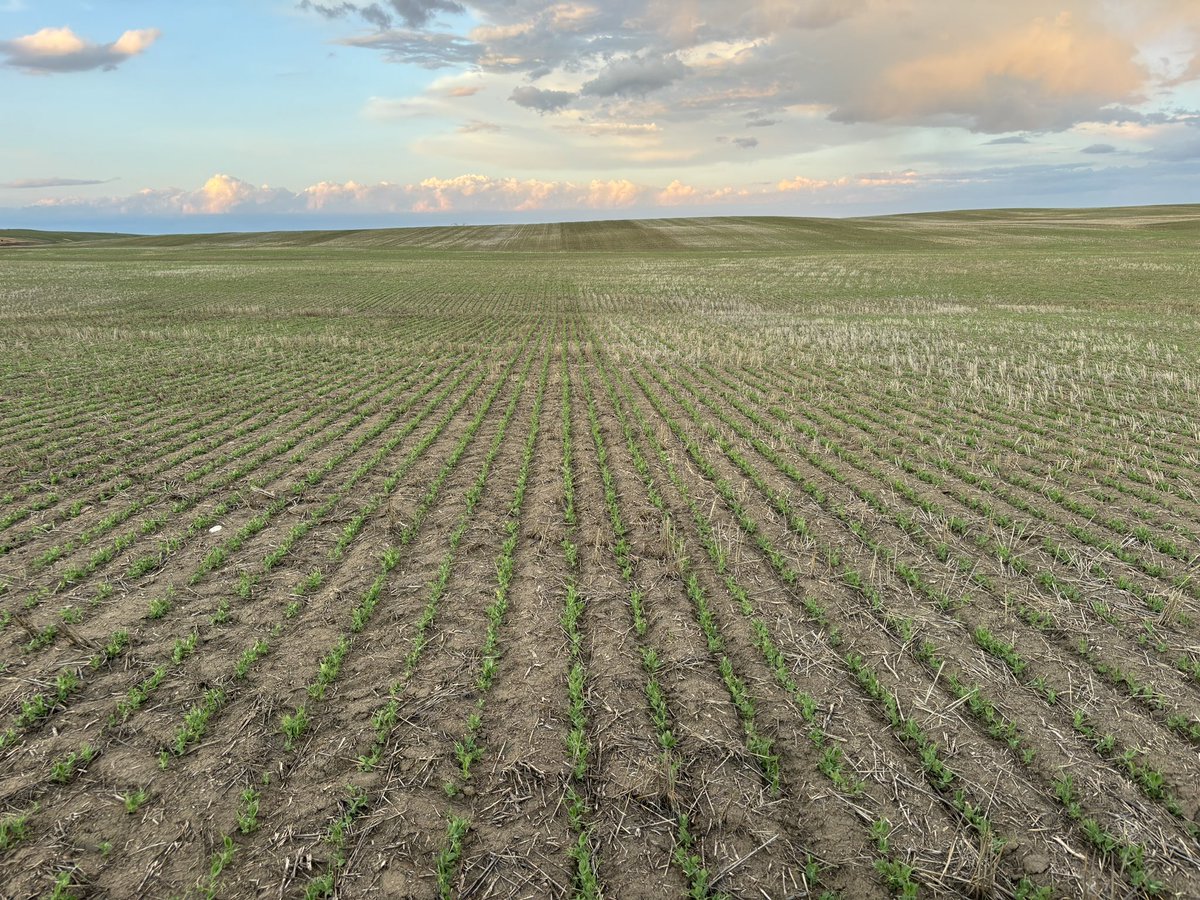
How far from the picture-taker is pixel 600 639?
6895 millimetres

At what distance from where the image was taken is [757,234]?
112 meters

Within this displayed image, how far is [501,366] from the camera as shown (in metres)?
22.3

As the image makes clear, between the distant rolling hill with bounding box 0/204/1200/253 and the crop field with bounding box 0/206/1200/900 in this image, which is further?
the distant rolling hill with bounding box 0/204/1200/253

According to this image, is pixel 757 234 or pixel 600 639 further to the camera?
pixel 757 234

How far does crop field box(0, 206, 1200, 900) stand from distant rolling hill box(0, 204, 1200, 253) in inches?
3294

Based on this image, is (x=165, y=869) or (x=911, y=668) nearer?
(x=165, y=869)

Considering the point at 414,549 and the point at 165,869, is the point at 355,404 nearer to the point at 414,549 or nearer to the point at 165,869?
the point at 414,549

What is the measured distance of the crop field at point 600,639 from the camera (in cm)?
451

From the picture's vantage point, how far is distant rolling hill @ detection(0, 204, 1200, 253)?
3708 inches

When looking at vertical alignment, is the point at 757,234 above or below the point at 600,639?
above

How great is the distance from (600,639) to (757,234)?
4545 inches

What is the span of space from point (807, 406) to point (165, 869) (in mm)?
15403

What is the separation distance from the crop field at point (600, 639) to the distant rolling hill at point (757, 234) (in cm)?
8368

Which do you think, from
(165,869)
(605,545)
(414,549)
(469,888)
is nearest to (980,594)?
(605,545)
